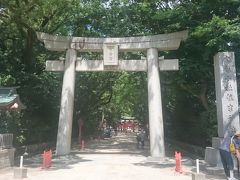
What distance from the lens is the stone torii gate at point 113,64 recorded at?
2005cm

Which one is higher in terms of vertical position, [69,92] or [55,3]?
[55,3]

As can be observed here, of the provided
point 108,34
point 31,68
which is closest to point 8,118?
point 31,68

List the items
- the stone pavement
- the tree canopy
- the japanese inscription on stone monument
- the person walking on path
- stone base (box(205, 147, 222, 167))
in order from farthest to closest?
the japanese inscription on stone monument < the tree canopy < stone base (box(205, 147, 222, 167)) < the stone pavement < the person walking on path

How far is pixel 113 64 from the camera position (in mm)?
21062

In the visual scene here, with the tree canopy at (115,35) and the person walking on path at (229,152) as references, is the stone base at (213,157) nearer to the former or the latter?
the tree canopy at (115,35)

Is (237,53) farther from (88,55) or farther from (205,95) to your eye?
(88,55)

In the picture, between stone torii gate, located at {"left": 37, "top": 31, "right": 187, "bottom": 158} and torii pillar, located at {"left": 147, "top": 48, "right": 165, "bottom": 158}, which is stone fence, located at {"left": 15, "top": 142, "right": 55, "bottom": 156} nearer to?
stone torii gate, located at {"left": 37, "top": 31, "right": 187, "bottom": 158}

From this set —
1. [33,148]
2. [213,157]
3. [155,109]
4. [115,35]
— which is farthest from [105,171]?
[115,35]

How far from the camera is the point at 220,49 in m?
18.0

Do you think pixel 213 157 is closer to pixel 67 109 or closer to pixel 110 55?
pixel 110 55

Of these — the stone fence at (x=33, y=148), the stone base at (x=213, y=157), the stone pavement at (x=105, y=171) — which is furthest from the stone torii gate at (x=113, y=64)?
the stone base at (x=213, y=157)

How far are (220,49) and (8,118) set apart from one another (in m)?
11.9

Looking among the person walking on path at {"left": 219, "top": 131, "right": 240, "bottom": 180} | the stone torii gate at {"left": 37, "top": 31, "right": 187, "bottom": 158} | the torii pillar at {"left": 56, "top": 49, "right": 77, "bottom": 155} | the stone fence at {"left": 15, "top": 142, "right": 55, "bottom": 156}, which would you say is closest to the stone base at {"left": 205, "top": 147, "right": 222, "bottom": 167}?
the person walking on path at {"left": 219, "top": 131, "right": 240, "bottom": 180}

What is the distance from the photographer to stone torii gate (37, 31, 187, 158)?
20047 mm
